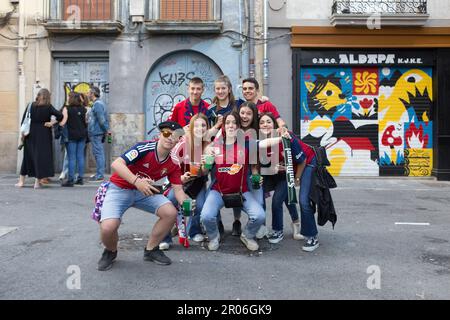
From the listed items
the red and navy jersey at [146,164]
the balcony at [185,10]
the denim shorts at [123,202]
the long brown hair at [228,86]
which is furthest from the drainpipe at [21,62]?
the red and navy jersey at [146,164]

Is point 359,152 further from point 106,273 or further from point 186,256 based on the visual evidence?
point 106,273

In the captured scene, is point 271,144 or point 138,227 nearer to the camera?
point 271,144

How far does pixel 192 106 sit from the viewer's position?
5746 millimetres

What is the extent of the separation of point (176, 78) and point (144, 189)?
30.0 feet

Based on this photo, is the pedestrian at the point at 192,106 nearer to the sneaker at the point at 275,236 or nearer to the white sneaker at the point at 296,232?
the sneaker at the point at 275,236

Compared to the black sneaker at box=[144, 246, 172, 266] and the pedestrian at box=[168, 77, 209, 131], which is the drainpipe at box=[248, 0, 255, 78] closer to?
the pedestrian at box=[168, 77, 209, 131]

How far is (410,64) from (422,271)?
363 inches

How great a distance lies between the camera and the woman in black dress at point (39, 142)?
9.48 metres

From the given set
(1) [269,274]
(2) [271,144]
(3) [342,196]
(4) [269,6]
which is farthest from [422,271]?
(4) [269,6]

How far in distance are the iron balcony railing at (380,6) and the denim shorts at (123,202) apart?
30.8 ft

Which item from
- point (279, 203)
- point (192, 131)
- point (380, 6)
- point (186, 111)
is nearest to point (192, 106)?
point (186, 111)

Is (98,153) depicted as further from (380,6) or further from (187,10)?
(380,6)

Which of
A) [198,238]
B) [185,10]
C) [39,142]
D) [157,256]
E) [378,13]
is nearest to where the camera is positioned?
[157,256]
